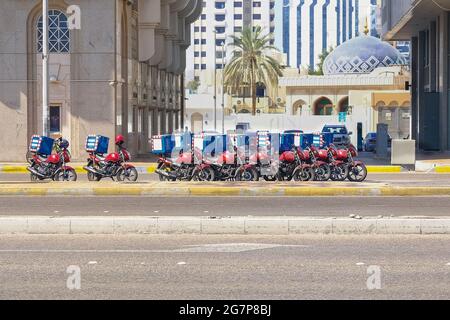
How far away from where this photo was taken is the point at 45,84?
35.2 m

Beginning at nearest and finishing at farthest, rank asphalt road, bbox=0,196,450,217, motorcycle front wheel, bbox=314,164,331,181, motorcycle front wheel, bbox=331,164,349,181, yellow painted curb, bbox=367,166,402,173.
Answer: asphalt road, bbox=0,196,450,217 → motorcycle front wheel, bbox=314,164,331,181 → motorcycle front wheel, bbox=331,164,349,181 → yellow painted curb, bbox=367,166,402,173

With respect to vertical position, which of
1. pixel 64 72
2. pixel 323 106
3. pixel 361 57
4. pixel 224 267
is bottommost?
pixel 224 267

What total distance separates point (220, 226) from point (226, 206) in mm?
4791

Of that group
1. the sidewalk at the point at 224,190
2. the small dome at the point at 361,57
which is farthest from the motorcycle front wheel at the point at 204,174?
the small dome at the point at 361,57

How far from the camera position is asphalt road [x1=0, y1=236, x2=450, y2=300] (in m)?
10.4

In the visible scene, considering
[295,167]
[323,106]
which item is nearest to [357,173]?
[295,167]

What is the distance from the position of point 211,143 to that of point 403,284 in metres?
17.3

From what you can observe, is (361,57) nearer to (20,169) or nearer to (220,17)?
(20,169)

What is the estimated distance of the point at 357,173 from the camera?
94.0 ft

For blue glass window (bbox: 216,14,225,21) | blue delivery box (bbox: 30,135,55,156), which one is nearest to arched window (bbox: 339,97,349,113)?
blue delivery box (bbox: 30,135,55,156)

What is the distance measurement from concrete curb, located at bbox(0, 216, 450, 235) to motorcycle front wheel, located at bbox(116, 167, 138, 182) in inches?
483

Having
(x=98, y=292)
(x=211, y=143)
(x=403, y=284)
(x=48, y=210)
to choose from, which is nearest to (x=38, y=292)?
(x=98, y=292)

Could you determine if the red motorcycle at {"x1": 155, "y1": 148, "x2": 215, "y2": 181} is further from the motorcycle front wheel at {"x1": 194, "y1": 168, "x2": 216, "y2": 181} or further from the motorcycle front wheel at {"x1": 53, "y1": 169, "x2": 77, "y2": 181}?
the motorcycle front wheel at {"x1": 53, "y1": 169, "x2": 77, "y2": 181}

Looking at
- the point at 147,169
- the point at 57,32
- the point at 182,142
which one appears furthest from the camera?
the point at 57,32
